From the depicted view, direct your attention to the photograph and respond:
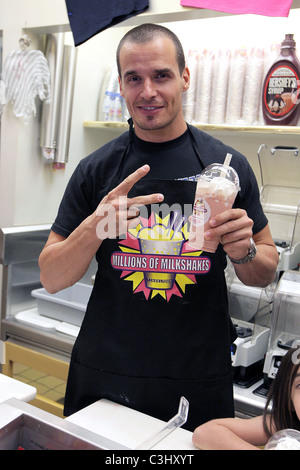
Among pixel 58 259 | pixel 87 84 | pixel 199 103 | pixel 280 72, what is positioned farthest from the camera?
pixel 87 84

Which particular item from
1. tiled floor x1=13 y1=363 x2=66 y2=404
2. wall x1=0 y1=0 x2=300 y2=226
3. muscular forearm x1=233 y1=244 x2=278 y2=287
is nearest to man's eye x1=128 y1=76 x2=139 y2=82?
muscular forearm x1=233 y1=244 x2=278 y2=287

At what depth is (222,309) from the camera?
1.46 m

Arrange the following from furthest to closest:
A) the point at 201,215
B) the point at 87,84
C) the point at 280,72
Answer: the point at 87,84 < the point at 280,72 < the point at 201,215

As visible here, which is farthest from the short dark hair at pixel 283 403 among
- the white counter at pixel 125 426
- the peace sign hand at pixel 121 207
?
the peace sign hand at pixel 121 207

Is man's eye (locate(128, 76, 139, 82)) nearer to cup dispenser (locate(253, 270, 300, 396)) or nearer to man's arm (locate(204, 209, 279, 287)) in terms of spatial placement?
man's arm (locate(204, 209, 279, 287))

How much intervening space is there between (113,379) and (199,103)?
1622 millimetres

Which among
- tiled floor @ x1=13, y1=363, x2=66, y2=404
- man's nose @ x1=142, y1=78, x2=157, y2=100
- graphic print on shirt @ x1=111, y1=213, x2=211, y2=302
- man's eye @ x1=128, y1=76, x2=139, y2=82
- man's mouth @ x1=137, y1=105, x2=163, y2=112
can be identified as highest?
man's eye @ x1=128, y1=76, x2=139, y2=82

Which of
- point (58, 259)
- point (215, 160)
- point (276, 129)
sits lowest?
point (58, 259)

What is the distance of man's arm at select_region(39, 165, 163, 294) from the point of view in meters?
1.20

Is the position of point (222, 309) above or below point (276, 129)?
below

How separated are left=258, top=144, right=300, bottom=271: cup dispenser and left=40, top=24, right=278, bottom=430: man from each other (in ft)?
3.27

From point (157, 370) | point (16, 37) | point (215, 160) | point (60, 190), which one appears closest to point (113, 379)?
point (157, 370)

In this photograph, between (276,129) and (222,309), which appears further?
(276,129)

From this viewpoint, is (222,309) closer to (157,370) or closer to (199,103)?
(157,370)
